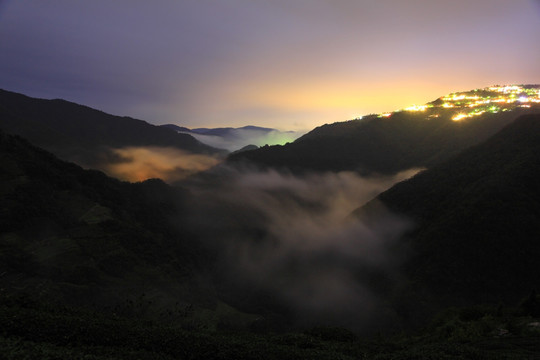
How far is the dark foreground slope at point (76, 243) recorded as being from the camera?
328 feet

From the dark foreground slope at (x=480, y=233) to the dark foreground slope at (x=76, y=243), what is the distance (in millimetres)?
91123

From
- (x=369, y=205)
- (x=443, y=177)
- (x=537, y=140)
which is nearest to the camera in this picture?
(x=537, y=140)

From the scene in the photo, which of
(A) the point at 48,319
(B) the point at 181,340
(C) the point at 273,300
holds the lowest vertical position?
(C) the point at 273,300

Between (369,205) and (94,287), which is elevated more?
(369,205)

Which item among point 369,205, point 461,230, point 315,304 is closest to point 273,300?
point 315,304

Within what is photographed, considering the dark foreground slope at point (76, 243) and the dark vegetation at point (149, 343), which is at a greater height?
the dark vegetation at point (149, 343)

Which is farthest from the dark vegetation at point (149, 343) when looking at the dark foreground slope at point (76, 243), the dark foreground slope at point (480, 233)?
the dark foreground slope at point (76, 243)

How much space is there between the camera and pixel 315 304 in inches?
4697

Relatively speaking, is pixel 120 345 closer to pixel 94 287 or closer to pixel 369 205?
pixel 94 287

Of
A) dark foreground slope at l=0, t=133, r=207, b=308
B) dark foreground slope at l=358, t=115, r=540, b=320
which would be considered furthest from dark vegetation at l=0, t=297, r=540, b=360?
dark foreground slope at l=0, t=133, r=207, b=308

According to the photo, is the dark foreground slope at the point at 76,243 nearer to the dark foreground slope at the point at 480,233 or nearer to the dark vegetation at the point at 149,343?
the dark vegetation at the point at 149,343

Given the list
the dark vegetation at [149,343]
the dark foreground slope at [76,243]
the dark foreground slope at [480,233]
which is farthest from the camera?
the dark foreground slope at [76,243]

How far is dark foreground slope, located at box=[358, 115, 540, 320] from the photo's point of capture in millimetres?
85125

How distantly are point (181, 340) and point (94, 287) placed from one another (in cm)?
9202
